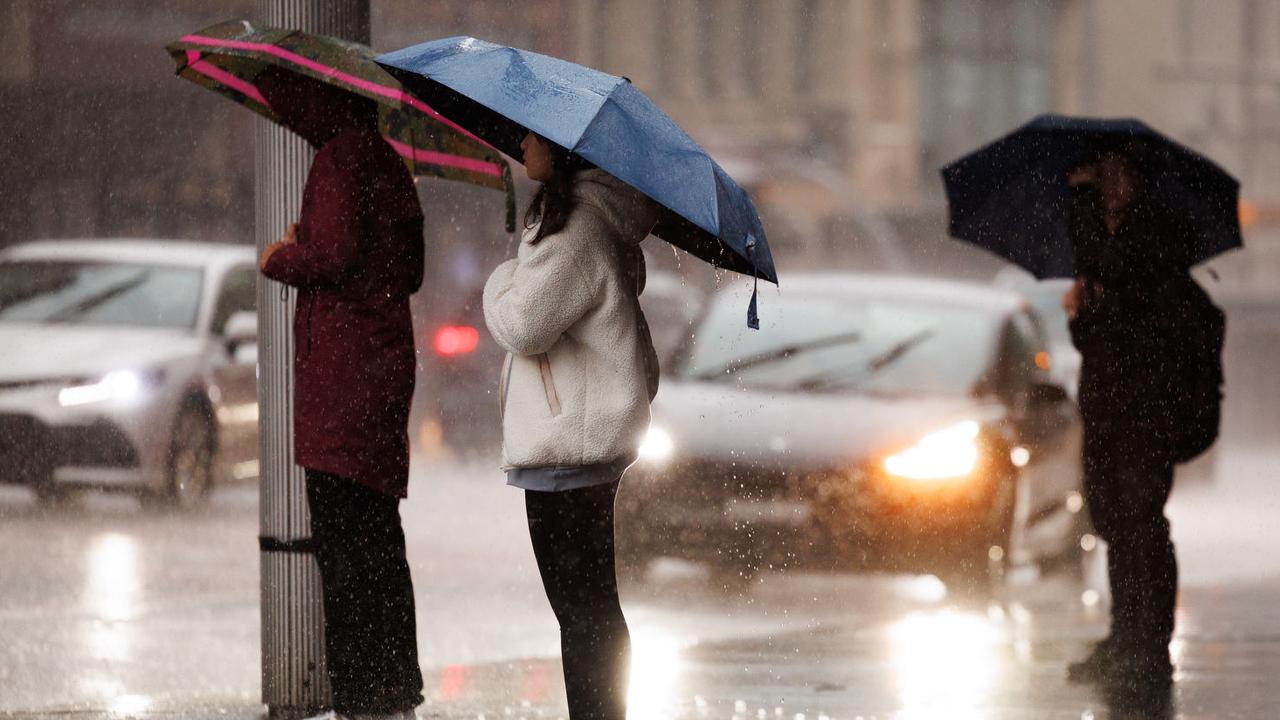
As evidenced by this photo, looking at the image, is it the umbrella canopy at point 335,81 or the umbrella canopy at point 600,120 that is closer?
the umbrella canopy at point 600,120

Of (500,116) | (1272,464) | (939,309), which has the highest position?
(500,116)

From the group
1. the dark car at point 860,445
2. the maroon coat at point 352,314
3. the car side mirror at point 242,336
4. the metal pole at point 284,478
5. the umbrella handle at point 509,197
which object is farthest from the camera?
the car side mirror at point 242,336

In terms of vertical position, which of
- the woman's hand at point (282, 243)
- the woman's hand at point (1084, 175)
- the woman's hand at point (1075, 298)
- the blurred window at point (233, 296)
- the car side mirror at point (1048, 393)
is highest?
the woman's hand at point (1084, 175)

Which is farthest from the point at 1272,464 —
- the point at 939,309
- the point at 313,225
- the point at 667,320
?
the point at 313,225

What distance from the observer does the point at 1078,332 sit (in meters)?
6.96

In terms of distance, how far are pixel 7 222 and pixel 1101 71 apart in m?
23.4

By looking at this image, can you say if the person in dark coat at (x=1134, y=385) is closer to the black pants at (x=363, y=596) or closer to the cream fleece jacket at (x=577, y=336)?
the cream fleece jacket at (x=577, y=336)

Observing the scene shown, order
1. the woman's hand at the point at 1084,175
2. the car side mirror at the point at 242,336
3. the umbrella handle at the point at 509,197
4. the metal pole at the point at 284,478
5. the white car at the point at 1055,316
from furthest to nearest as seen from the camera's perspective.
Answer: the white car at the point at 1055,316
the car side mirror at the point at 242,336
the woman's hand at the point at 1084,175
the metal pole at the point at 284,478
the umbrella handle at the point at 509,197

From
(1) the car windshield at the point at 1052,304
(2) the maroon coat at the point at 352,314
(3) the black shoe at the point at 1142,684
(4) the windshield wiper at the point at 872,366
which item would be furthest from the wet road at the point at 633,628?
(1) the car windshield at the point at 1052,304

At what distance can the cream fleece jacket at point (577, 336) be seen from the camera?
4.90 m

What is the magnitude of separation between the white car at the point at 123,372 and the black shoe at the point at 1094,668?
4.95 m

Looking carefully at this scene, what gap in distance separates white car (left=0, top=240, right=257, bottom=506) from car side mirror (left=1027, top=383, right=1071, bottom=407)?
379 centimetres

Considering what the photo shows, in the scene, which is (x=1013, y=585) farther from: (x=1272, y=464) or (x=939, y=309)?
(x=1272, y=464)

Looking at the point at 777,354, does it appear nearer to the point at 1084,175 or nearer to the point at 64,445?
the point at 1084,175
